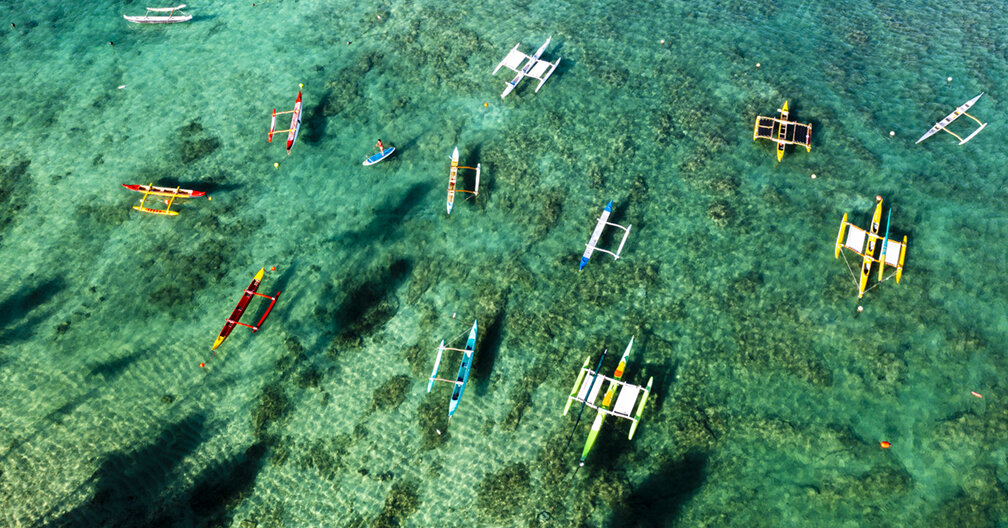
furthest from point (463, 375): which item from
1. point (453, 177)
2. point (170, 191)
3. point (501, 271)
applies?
point (170, 191)

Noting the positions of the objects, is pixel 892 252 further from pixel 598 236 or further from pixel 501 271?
pixel 501 271

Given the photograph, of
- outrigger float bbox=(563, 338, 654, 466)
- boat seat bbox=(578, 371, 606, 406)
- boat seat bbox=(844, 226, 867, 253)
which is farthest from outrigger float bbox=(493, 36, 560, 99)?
boat seat bbox=(844, 226, 867, 253)

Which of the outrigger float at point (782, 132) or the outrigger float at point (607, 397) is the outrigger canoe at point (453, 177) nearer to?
the outrigger float at point (607, 397)

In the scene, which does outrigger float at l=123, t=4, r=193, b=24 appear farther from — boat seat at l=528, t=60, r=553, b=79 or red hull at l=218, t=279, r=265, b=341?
boat seat at l=528, t=60, r=553, b=79

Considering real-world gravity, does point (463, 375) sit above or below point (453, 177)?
below

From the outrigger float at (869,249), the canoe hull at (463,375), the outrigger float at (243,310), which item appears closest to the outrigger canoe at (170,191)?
the outrigger float at (243,310)

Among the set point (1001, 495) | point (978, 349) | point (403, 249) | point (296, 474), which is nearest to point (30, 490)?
point (296, 474)
